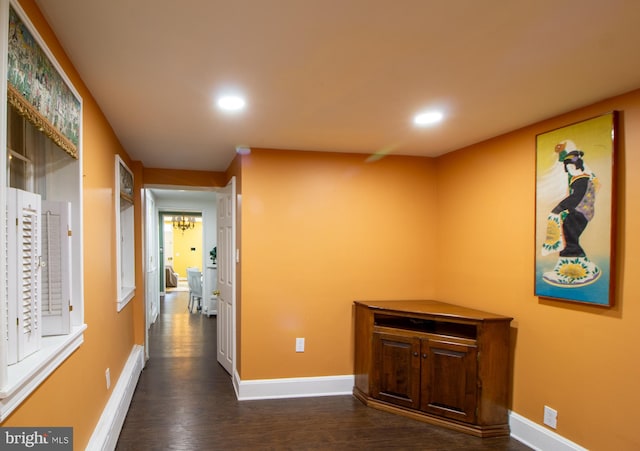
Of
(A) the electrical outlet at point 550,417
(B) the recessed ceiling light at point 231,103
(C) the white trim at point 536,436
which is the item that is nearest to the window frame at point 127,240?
(B) the recessed ceiling light at point 231,103

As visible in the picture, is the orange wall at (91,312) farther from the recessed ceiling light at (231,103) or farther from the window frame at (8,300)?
the recessed ceiling light at (231,103)

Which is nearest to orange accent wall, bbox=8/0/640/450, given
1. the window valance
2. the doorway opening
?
the window valance

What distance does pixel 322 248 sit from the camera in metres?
3.87

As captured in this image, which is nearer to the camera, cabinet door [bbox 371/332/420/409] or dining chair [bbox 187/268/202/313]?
cabinet door [bbox 371/332/420/409]

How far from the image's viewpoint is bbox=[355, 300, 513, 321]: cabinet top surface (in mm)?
3150

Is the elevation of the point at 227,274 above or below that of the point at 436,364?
above

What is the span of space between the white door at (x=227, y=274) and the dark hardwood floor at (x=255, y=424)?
0.34m

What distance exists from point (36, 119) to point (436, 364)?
304 cm

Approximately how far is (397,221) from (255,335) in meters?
1.78

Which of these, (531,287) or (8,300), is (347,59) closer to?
(8,300)

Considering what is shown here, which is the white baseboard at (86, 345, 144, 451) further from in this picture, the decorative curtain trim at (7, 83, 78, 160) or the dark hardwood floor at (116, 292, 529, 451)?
the decorative curtain trim at (7, 83, 78, 160)

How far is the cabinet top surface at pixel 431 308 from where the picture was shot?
315 centimetres

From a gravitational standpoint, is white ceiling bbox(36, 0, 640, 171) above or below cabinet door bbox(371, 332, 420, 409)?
above

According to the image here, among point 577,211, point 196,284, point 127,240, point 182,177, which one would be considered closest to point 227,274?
point 127,240
